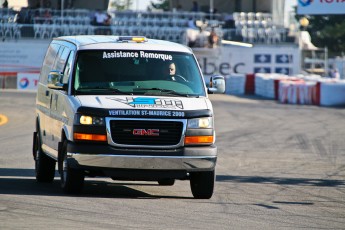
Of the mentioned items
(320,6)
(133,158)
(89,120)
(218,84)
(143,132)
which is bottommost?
(133,158)

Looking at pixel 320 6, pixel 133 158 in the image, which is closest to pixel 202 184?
pixel 133 158

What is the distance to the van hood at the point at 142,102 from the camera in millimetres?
10945

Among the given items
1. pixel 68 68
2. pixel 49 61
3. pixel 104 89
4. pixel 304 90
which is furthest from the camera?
pixel 304 90

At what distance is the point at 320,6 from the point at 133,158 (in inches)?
750

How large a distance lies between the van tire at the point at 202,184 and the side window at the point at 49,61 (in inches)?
114

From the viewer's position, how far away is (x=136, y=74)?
1173cm

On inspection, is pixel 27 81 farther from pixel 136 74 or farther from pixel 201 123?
pixel 201 123

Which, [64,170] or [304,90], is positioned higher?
[64,170]

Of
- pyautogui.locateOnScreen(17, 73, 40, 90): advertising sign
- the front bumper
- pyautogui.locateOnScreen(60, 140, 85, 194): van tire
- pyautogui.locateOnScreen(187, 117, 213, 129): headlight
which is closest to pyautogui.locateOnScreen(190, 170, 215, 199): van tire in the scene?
the front bumper

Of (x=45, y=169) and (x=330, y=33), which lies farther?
(x=330, y=33)

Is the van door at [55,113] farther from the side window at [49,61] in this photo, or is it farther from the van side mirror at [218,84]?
the van side mirror at [218,84]

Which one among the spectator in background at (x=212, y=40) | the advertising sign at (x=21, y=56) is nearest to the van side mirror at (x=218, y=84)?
the spectator in background at (x=212, y=40)

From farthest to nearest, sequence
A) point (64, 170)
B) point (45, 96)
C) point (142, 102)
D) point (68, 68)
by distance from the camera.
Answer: point (45, 96)
point (68, 68)
point (64, 170)
point (142, 102)

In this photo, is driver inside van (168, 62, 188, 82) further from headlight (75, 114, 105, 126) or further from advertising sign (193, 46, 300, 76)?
advertising sign (193, 46, 300, 76)
